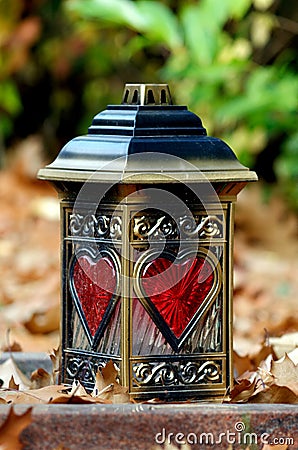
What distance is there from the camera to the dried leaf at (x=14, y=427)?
2.31 m

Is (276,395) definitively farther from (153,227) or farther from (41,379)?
(41,379)

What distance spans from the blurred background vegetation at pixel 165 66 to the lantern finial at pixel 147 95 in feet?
12.1

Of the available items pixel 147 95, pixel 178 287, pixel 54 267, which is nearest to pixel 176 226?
pixel 178 287

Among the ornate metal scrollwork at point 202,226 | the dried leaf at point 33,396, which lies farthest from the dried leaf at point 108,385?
the ornate metal scrollwork at point 202,226

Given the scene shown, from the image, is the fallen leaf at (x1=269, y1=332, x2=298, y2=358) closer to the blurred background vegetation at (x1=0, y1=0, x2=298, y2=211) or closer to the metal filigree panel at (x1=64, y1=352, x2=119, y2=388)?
the metal filigree panel at (x1=64, y1=352, x2=119, y2=388)

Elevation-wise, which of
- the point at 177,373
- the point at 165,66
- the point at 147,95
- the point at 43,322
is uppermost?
the point at 165,66

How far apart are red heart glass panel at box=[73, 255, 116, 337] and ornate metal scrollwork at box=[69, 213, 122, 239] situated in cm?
7

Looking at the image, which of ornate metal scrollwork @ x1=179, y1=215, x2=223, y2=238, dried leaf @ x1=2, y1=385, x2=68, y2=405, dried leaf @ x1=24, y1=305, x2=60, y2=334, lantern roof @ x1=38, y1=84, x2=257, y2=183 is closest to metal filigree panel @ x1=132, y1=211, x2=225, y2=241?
ornate metal scrollwork @ x1=179, y1=215, x2=223, y2=238

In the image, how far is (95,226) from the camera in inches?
110

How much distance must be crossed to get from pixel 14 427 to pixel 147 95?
1074 millimetres

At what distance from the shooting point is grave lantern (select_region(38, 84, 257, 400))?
8.93 feet

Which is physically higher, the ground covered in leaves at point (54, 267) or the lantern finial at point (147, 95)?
the lantern finial at point (147, 95)

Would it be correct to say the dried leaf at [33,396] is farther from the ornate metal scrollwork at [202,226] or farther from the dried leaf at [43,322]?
the dried leaf at [43,322]

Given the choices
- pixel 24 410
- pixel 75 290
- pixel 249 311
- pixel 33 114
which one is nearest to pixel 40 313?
pixel 249 311
